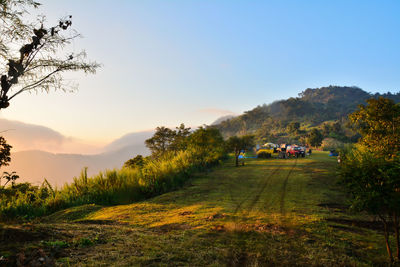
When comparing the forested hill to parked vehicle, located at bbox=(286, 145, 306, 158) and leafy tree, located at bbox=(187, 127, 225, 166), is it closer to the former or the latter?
parked vehicle, located at bbox=(286, 145, 306, 158)

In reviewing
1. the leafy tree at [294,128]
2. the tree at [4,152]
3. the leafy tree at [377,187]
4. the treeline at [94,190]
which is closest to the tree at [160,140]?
the treeline at [94,190]

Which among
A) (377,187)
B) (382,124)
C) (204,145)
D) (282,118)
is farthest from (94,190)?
(282,118)

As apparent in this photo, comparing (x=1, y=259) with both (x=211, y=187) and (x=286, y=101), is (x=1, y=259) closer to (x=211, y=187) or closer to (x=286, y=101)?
(x=211, y=187)

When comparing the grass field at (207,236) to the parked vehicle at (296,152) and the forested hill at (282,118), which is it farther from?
the forested hill at (282,118)

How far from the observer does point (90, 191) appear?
A: 11023 mm

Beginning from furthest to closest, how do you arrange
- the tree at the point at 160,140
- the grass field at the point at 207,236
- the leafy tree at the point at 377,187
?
the tree at the point at 160,140
the leafy tree at the point at 377,187
the grass field at the point at 207,236

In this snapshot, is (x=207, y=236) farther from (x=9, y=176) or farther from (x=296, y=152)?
(x=296, y=152)

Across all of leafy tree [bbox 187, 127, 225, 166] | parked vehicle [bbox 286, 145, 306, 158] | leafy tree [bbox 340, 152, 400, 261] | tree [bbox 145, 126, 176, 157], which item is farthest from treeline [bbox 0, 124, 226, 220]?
tree [bbox 145, 126, 176, 157]

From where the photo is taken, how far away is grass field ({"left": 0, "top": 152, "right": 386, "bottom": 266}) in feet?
13.1

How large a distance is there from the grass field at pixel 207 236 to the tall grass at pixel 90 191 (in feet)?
5.58

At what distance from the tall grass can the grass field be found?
1700 millimetres

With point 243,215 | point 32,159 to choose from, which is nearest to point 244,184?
point 243,215

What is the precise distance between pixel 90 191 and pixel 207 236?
7820 millimetres

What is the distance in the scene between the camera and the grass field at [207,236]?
13.1ft
